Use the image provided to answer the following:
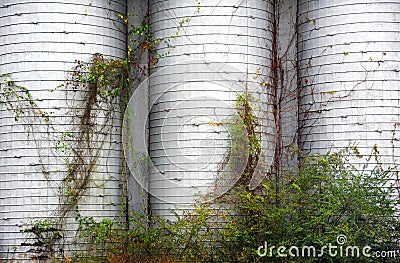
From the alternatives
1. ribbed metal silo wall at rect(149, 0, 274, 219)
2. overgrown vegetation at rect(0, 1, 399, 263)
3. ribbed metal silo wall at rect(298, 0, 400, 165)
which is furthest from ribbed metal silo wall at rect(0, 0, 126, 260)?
ribbed metal silo wall at rect(298, 0, 400, 165)

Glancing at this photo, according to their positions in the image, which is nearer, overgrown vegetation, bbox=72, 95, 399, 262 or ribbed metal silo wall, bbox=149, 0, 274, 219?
overgrown vegetation, bbox=72, 95, 399, 262

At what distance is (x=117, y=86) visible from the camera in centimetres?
959

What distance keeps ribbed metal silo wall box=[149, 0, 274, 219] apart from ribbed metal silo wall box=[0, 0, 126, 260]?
0.74m

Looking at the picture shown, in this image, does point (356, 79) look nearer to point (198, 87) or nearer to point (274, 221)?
point (198, 87)

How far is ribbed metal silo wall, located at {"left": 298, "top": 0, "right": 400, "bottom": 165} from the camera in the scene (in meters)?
9.09

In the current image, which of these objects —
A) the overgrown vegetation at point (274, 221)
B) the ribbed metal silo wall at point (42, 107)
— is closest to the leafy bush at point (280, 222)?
the overgrown vegetation at point (274, 221)

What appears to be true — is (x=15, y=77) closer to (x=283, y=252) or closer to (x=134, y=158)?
(x=134, y=158)

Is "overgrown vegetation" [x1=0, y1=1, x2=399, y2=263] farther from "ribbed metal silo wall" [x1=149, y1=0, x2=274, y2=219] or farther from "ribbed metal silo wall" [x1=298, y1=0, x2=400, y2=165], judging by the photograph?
"ribbed metal silo wall" [x1=298, y1=0, x2=400, y2=165]

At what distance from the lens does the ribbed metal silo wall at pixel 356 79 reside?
29.8ft

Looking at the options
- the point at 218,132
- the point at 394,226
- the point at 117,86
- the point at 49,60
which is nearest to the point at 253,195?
the point at 218,132

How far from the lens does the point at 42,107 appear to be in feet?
30.0

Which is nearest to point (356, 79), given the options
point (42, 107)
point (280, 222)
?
point (280, 222)

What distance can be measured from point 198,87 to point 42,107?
2.14 metres

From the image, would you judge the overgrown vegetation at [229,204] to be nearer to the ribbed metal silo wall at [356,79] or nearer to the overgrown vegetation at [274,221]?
the overgrown vegetation at [274,221]
